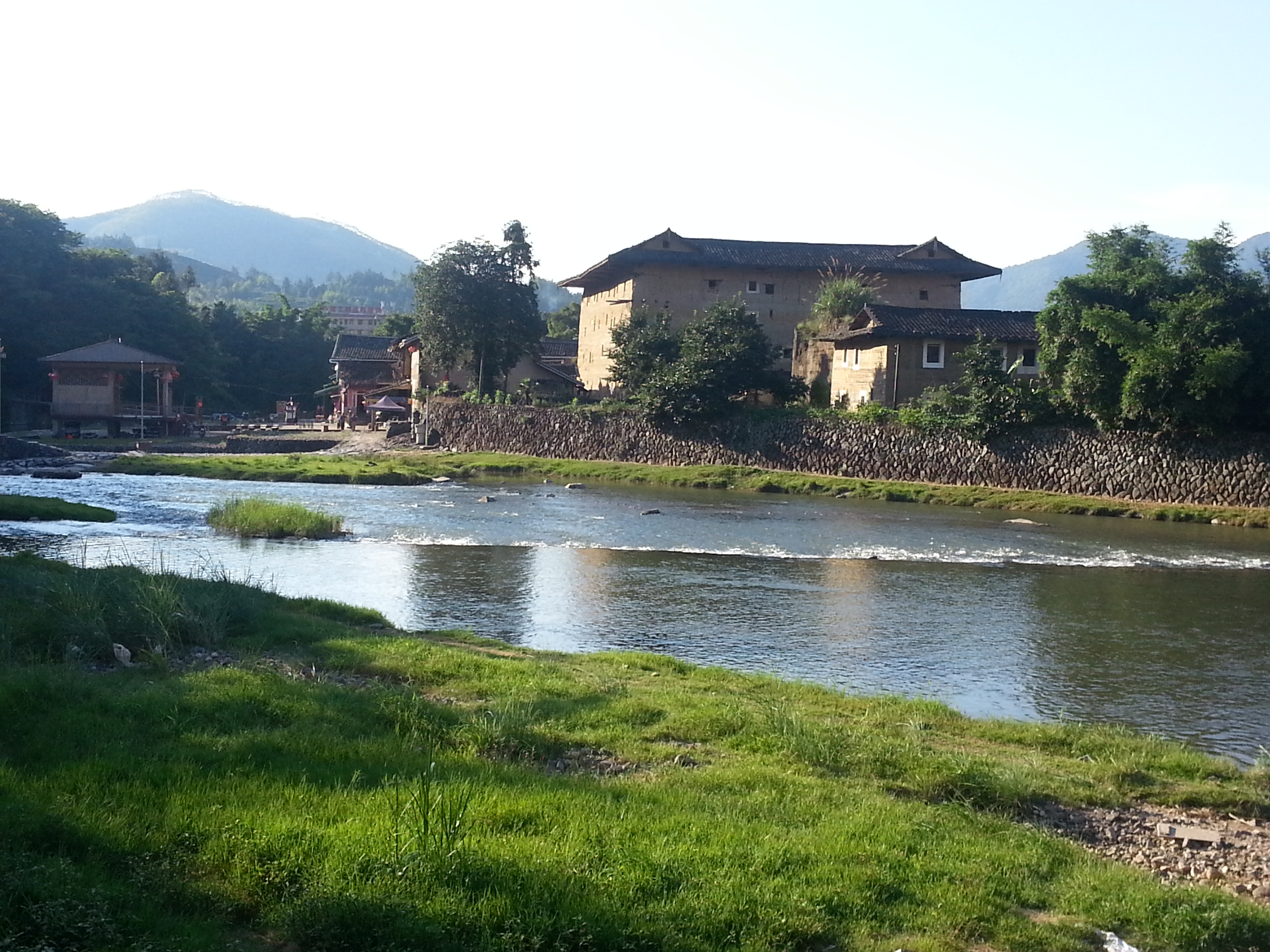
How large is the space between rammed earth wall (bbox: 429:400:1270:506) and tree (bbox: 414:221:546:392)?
3658 mm

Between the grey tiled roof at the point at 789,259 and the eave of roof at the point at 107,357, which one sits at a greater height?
the grey tiled roof at the point at 789,259

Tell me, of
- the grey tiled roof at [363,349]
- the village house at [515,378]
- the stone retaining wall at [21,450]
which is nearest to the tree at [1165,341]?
the village house at [515,378]

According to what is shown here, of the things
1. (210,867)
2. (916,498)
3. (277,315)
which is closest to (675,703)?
(210,867)

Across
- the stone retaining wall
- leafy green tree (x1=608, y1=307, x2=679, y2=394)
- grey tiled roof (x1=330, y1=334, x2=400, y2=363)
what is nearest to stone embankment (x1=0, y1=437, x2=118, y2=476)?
the stone retaining wall

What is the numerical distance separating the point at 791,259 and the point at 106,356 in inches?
1595

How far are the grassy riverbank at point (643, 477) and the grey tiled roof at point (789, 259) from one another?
1478 centimetres

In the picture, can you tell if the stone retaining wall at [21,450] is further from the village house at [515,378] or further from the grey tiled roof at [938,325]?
the grey tiled roof at [938,325]

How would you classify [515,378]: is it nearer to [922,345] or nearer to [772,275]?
[772,275]

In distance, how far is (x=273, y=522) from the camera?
28797 mm

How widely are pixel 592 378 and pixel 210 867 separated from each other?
67.8 metres

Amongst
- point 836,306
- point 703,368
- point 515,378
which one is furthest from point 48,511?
point 515,378

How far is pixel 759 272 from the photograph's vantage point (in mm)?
67688

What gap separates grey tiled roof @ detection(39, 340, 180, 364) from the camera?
66.2 metres

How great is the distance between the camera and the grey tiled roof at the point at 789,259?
65.8 metres
